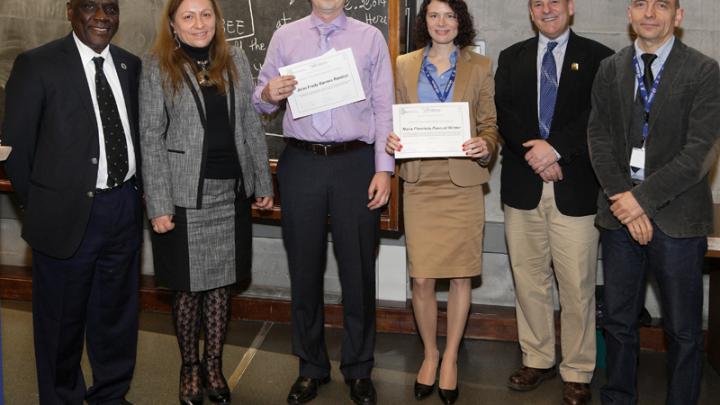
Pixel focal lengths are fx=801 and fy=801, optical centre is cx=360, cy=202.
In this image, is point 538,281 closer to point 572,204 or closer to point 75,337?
point 572,204

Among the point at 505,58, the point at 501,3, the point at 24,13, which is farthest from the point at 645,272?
the point at 24,13

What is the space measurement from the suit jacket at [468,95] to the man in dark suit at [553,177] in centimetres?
11

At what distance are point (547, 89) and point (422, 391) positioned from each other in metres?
1.47

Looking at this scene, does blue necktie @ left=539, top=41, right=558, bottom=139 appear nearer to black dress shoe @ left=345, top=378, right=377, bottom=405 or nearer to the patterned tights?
black dress shoe @ left=345, top=378, right=377, bottom=405

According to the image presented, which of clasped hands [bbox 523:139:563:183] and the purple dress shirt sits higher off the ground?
the purple dress shirt

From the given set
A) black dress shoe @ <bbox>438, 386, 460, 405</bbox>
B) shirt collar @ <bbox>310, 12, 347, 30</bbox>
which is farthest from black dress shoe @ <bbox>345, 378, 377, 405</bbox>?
shirt collar @ <bbox>310, 12, 347, 30</bbox>

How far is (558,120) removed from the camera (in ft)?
11.2

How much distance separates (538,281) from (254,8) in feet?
6.56

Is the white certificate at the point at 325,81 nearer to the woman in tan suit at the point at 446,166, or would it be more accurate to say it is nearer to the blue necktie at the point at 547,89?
the woman in tan suit at the point at 446,166

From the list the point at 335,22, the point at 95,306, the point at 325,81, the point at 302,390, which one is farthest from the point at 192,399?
the point at 335,22

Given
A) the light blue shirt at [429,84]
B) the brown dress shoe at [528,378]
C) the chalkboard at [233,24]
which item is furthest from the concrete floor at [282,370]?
the light blue shirt at [429,84]

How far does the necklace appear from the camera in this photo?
3264 mm

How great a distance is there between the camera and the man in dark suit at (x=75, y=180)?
122 inches

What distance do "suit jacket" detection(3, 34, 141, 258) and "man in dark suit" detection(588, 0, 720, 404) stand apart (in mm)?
2013
